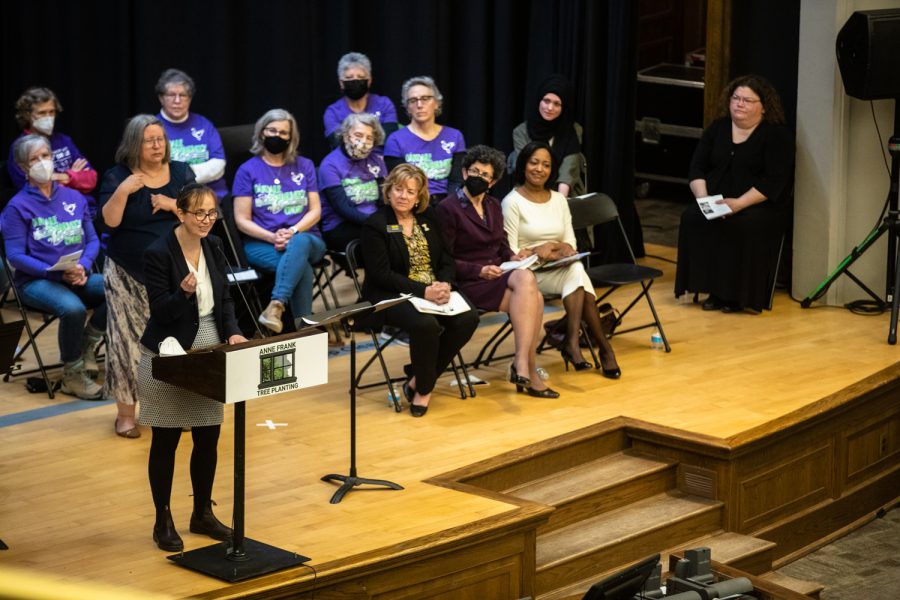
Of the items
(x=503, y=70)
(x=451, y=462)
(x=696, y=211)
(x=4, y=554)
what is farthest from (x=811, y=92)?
(x=4, y=554)

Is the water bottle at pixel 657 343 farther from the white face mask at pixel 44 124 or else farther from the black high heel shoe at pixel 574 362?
the white face mask at pixel 44 124

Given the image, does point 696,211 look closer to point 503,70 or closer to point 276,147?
point 503,70

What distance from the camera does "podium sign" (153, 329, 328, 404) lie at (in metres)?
3.34

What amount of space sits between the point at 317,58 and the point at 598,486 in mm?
3929

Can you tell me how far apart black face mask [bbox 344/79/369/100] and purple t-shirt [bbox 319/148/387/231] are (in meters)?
0.55

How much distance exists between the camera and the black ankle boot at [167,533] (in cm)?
380

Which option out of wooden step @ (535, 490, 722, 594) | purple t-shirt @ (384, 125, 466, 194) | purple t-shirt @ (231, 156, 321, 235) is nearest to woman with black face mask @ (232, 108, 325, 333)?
purple t-shirt @ (231, 156, 321, 235)

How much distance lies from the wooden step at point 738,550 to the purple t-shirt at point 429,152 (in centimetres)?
239

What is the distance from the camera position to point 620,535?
4.68 meters

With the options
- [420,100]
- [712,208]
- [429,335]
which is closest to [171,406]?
[429,335]

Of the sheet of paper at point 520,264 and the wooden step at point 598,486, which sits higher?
the sheet of paper at point 520,264

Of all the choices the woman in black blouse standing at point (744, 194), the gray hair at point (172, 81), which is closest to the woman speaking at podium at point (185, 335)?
the gray hair at point (172, 81)

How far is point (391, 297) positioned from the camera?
5258 mm

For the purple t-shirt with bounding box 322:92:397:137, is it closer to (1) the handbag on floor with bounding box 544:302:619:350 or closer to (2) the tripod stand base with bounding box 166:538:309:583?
(1) the handbag on floor with bounding box 544:302:619:350
